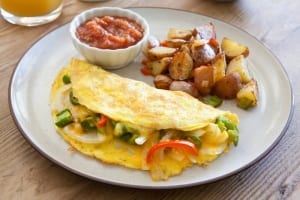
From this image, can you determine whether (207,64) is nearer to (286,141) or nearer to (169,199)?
(286,141)

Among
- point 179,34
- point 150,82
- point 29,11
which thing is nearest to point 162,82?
point 150,82

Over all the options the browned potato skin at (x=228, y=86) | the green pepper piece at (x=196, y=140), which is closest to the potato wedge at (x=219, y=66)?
the browned potato skin at (x=228, y=86)

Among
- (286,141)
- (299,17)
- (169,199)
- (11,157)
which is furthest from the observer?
(299,17)

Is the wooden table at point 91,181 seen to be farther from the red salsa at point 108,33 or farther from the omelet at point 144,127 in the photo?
the red salsa at point 108,33

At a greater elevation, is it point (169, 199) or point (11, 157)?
point (169, 199)

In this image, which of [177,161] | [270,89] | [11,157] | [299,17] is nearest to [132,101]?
[177,161]
